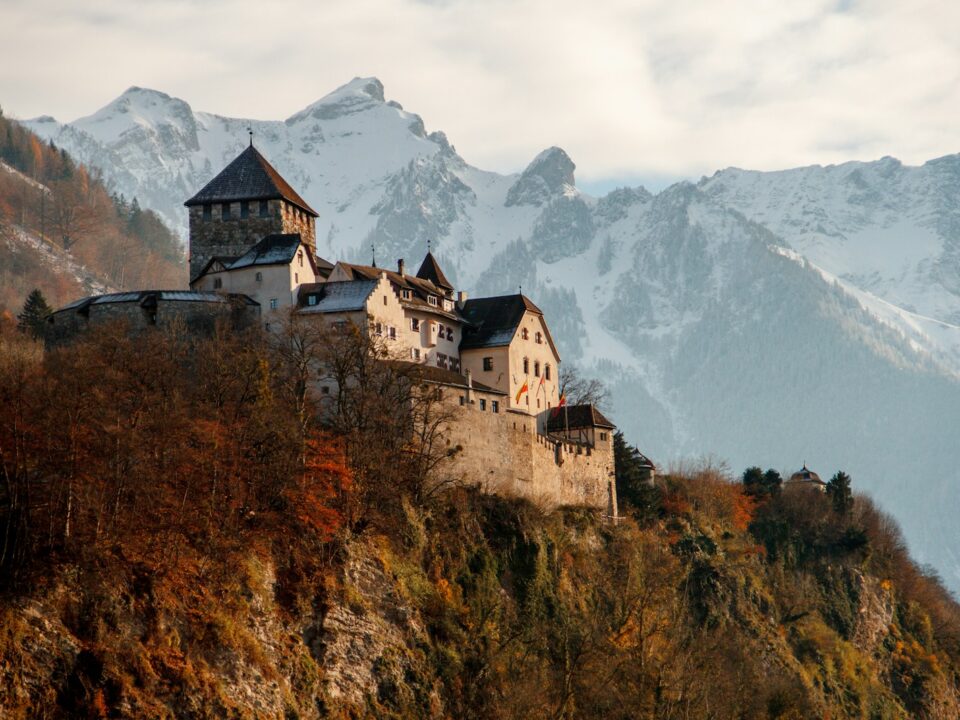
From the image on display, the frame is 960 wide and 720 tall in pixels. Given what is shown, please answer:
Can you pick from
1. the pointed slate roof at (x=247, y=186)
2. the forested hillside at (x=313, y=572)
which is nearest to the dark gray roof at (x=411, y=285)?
the pointed slate roof at (x=247, y=186)

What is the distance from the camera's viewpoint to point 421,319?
88812mm

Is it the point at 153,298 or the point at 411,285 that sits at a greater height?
the point at 411,285

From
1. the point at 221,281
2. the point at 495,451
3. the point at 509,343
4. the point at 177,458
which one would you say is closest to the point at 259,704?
the point at 177,458

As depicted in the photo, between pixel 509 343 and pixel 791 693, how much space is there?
27.4 metres

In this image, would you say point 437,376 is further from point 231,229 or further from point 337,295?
point 231,229

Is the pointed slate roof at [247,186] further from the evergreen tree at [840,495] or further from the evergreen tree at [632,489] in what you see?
the evergreen tree at [840,495]

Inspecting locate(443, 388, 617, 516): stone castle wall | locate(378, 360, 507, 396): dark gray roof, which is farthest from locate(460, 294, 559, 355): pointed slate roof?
locate(378, 360, 507, 396): dark gray roof

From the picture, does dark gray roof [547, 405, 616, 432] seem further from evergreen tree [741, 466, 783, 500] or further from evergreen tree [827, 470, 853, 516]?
evergreen tree [827, 470, 853, 516]

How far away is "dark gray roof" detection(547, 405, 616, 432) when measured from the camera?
9150cm

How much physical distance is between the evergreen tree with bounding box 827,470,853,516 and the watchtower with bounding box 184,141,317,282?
48.5 meters

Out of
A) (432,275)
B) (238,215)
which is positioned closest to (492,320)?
(432,275)

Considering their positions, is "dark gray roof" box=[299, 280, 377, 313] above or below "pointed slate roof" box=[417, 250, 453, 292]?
below

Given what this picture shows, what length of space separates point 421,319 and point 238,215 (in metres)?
13.6

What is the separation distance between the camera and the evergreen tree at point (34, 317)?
8056 centimetres
